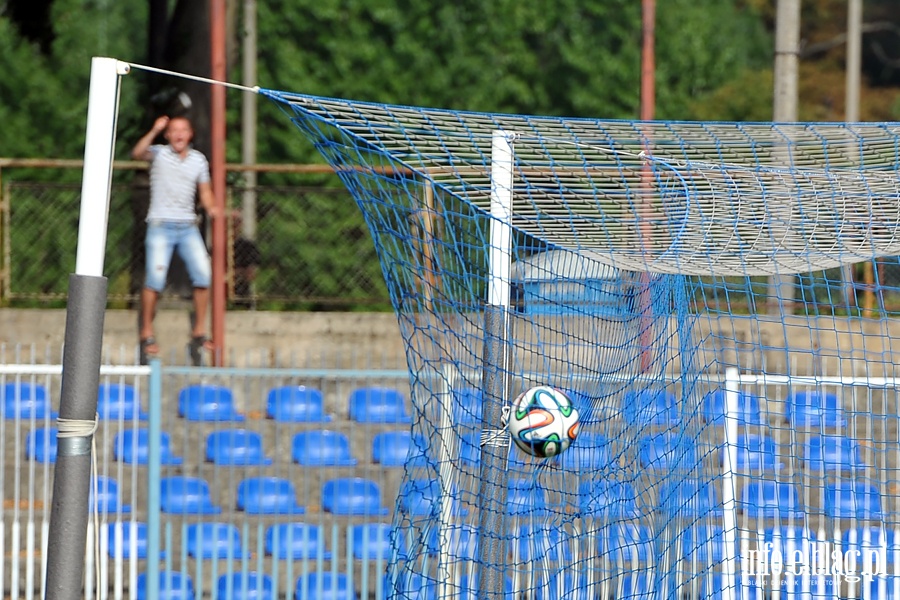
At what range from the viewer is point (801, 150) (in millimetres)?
6203

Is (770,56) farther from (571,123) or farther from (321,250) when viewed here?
(571,123)

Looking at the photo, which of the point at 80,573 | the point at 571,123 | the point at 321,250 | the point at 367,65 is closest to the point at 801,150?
the point at 571,123

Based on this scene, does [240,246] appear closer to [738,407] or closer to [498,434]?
[738,407]

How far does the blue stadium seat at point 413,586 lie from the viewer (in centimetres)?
531

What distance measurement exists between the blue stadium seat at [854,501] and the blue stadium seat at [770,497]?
0.16 m

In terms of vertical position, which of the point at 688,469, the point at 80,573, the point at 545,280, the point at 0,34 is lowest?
the point at 80,573

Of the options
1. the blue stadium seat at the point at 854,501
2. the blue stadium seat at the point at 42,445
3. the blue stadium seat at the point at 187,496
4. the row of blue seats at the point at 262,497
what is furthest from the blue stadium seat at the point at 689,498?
the blue stadium seat at the point at 42,445

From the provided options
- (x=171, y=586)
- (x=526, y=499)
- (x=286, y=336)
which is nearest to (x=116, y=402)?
(x=171, y=586)

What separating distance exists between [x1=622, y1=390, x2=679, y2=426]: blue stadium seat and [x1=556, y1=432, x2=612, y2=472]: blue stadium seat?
153 mm

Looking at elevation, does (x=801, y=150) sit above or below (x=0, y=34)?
below

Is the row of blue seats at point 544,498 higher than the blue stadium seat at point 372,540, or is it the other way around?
the row of blue seats at point 544,498

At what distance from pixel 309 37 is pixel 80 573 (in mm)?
24859

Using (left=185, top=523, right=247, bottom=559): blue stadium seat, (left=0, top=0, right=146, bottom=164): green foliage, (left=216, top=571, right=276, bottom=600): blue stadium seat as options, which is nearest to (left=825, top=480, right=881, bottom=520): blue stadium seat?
(left=216, top=571, right=276, bottom=600): blue stadium seat

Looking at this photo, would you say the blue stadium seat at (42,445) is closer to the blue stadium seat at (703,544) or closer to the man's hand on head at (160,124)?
the man's hand on head at (160,124)
